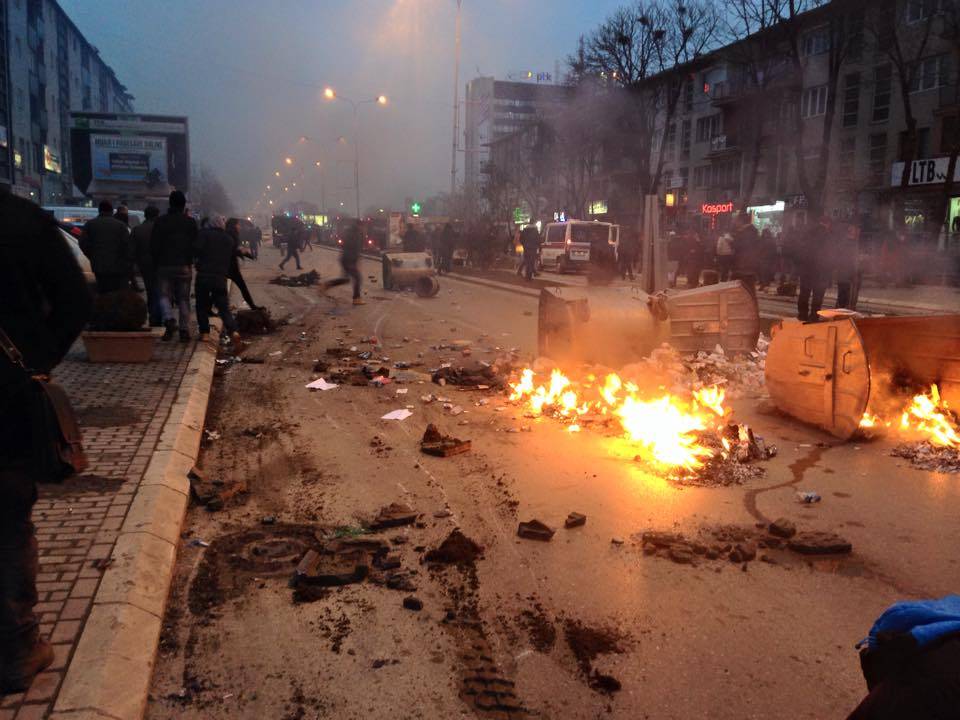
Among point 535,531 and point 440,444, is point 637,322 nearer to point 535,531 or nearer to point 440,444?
point 440,444

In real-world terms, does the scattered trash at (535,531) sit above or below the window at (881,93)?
below

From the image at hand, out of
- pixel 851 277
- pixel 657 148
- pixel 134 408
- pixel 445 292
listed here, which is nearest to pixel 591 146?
pixel 657 148

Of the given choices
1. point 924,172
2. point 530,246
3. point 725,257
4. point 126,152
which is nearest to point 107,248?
point 725,257

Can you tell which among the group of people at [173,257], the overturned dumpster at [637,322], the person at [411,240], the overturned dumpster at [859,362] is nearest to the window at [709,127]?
the person at [411,240]

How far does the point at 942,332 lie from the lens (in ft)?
19.6

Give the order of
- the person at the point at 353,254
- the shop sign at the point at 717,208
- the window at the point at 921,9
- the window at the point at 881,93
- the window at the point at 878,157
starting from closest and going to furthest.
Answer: the person at the point at 353,254
the window at the point at 921,9
the window at the point at 881,93
the window at the point at 878,157
the shop sign at the point at 717,208

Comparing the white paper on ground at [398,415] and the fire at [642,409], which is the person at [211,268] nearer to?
the white paper on ground at [398,415]

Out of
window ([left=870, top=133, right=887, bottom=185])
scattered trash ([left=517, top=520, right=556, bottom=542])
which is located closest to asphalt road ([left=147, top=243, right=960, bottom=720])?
scattered trash ([left=517, top=520, right=556, bottom=542])

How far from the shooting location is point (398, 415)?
693cm

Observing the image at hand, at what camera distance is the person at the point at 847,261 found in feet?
40.7

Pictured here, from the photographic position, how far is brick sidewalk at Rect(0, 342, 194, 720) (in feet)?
9.25

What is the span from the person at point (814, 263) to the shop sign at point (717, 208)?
33.2 m

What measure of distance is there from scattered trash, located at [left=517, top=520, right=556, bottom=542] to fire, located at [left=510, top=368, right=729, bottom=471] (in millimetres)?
1499

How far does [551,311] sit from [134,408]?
179 inches
